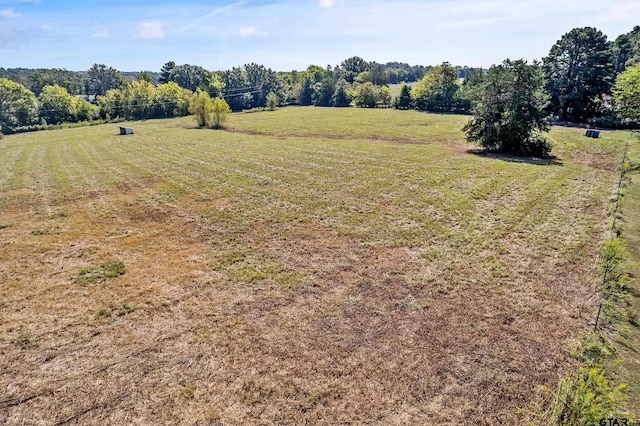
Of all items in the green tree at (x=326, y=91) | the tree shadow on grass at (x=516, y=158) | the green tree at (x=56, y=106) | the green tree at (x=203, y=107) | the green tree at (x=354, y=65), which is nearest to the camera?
the tree shadow on grass at (x=516, y=158)

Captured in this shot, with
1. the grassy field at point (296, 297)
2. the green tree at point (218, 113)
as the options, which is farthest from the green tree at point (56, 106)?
the grassy field at point (296, 297)

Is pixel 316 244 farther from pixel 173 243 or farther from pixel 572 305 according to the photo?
pixel 572 305

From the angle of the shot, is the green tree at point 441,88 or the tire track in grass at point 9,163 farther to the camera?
the green tree at point 441,88

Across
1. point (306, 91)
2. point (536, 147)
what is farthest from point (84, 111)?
point (536, 147)

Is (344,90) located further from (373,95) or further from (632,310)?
(632,310)

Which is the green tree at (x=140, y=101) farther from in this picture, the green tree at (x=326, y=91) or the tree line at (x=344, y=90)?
the green tree at (x=326, y=91)

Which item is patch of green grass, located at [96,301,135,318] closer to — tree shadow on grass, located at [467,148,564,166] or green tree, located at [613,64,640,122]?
tree shadow on grass, located at [467,148,564,166]
